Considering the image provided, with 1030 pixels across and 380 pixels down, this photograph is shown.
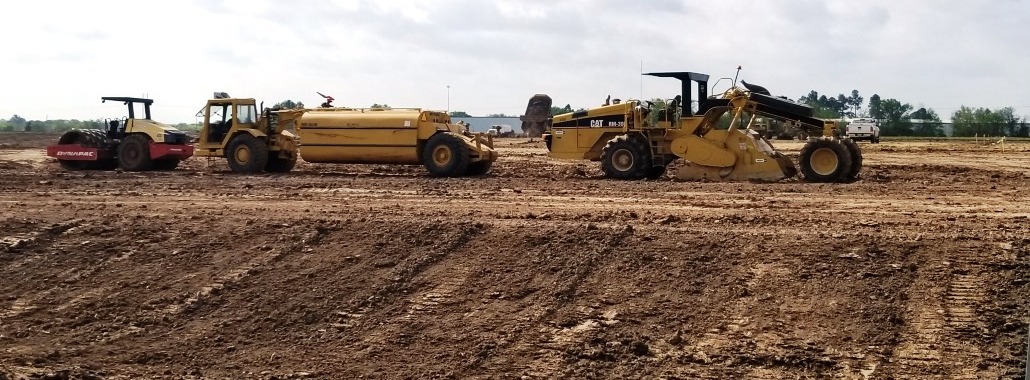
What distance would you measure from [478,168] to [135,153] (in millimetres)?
7993

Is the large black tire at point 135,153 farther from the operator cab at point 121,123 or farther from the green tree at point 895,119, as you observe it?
the green tree at point 895,119

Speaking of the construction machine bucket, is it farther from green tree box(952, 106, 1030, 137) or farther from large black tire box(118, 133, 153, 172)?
green tree box(952, 106, 1030, 137)

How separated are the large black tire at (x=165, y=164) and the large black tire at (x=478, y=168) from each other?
24.6 feet

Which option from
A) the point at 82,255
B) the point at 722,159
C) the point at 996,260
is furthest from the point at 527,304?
the point at 722,159

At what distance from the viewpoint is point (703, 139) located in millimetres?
18812

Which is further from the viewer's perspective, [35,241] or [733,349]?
[35,241]

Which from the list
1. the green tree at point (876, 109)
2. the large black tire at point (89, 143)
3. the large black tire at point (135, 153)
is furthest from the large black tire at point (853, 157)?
the green tree at point (876, 109)

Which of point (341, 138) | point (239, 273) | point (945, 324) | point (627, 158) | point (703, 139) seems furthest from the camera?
point (341, 138)

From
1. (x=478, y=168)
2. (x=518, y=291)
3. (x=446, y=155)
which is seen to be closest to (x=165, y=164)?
(x=446, y=155)

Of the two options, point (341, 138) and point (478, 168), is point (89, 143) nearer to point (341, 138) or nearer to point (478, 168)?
point (341, 138)

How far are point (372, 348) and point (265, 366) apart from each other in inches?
33.1

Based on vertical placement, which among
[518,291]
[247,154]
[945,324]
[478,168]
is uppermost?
[247,154]

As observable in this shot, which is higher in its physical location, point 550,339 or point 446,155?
point 446,155

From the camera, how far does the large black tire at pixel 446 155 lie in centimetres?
2052
